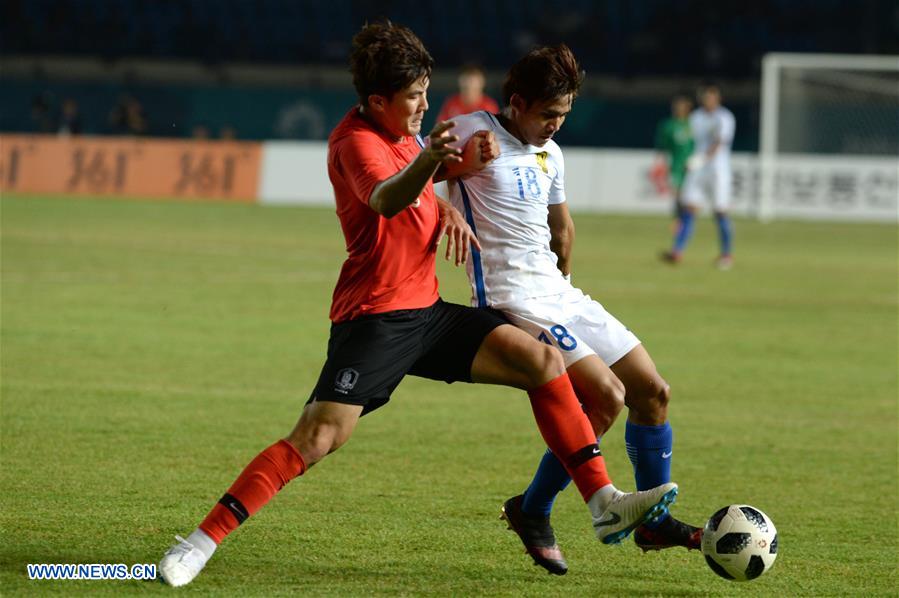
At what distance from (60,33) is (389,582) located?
35.1 meters

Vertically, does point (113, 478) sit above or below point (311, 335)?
above

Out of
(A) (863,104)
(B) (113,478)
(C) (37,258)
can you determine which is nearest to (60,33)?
(A) (863,104)

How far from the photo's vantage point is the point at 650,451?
197 inches

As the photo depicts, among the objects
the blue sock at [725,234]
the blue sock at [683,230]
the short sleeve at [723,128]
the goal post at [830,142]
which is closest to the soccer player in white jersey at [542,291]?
the blue sock at [683,230]

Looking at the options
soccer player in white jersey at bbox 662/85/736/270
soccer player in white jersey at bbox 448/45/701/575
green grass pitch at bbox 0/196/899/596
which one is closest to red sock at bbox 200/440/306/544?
green grass pitch at bbox 0/196/899/596

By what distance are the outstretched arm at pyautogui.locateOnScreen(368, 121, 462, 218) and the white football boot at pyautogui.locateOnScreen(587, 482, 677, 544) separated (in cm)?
115

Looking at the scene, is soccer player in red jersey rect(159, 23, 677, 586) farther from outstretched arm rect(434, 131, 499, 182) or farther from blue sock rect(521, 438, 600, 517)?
blue sock rect(521, 438, 600, 517)

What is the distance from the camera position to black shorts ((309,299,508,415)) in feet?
14.9

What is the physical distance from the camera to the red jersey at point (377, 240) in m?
4.58

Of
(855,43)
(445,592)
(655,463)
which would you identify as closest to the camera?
(445,592)

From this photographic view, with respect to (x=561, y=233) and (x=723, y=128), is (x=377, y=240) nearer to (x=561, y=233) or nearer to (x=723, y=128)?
(x=561, y=233)

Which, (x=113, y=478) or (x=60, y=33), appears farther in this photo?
(x=60, y=33)

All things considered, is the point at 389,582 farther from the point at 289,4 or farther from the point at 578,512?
the point at 289,4

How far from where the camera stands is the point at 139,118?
33.2m
